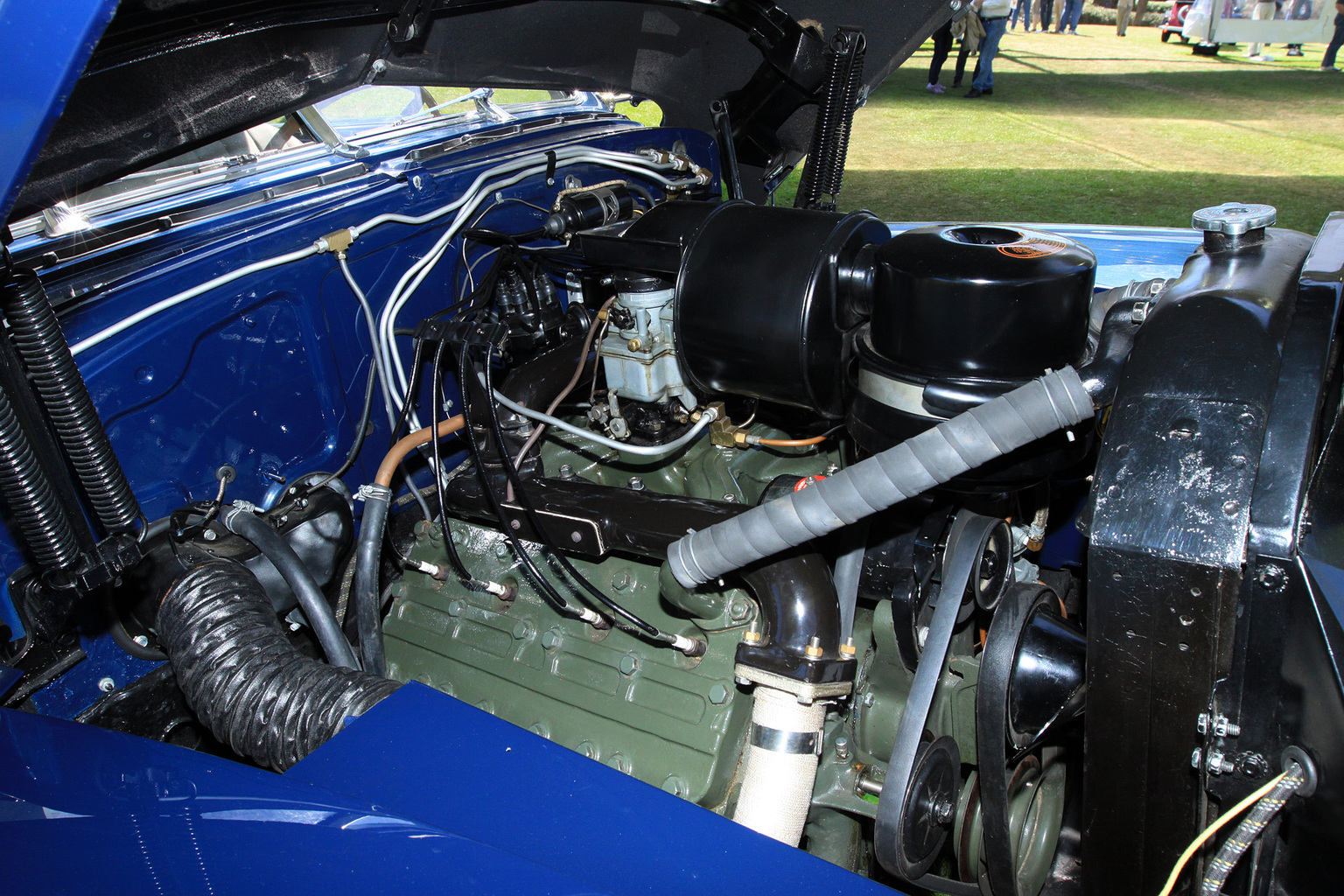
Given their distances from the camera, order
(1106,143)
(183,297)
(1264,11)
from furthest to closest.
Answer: (1264,11) < (1106,143) < (183,297)

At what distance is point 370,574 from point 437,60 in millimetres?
1026

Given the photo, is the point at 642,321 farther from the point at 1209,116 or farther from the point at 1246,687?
the point at 1209,116

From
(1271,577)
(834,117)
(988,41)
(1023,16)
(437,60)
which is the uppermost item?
(437,60)

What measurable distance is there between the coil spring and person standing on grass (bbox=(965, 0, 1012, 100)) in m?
9.49

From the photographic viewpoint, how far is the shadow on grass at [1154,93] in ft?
32.4

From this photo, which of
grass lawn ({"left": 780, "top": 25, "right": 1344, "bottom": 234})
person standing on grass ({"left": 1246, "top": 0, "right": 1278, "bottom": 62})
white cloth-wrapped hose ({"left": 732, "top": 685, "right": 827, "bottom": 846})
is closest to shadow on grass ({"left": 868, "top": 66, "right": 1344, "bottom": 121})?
grass lawn ({"left": 780, "top": 25, "right": 1344, "bottom": 234})

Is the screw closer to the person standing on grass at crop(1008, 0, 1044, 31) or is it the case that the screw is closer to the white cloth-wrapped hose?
the white cloth-wrapped hose

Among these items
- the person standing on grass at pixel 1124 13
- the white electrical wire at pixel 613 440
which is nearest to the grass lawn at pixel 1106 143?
the person standing on grass at pixel 1124 13

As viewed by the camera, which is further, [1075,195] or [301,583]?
[1075,195]

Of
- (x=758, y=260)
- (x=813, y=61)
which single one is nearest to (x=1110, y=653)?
(x=758, y=260)

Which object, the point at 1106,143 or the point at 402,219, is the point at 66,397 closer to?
the point at 402,219

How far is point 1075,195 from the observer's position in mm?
6703

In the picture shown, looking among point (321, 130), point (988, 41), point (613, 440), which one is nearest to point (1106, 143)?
point (988, 41)

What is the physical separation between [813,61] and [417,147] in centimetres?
94
